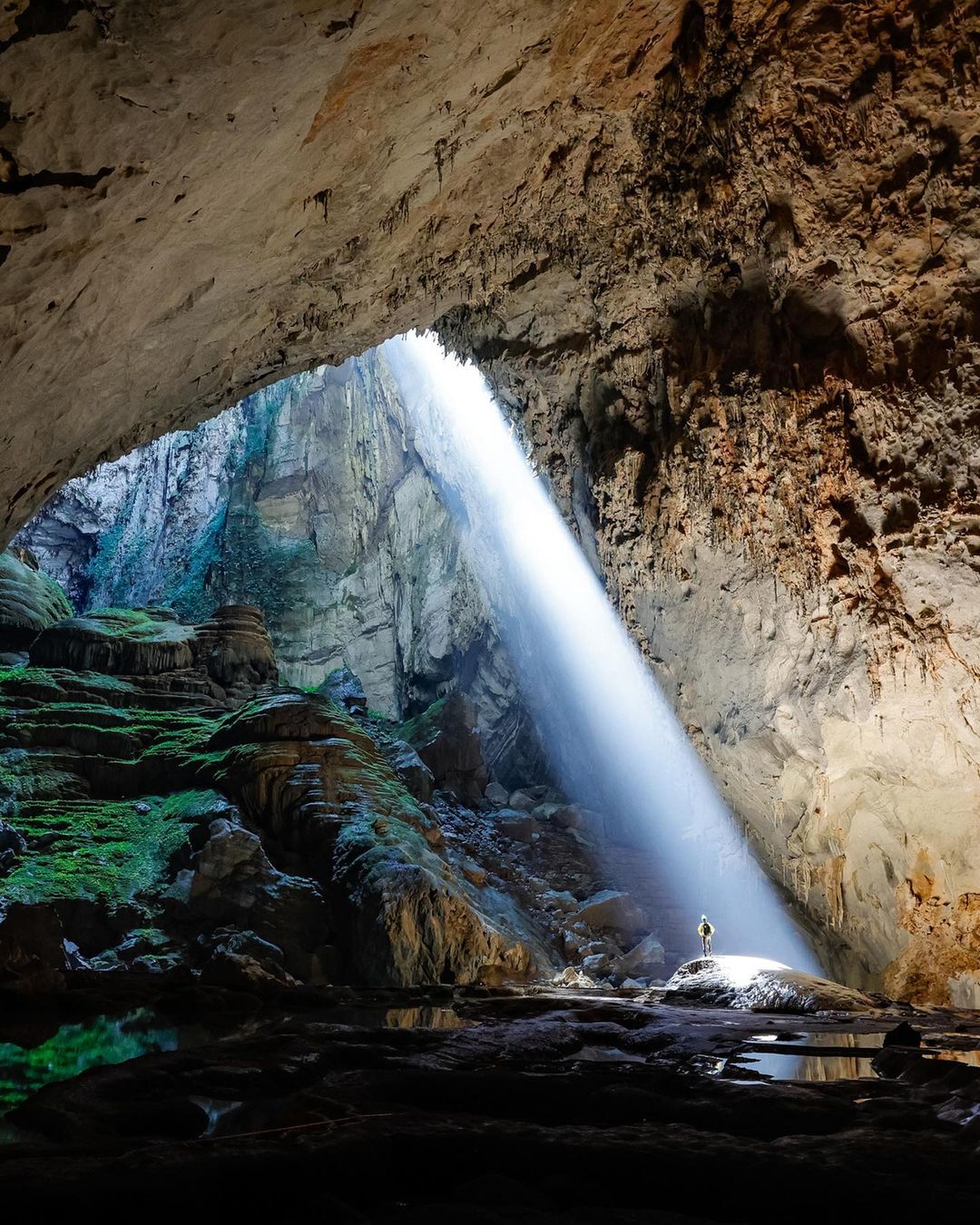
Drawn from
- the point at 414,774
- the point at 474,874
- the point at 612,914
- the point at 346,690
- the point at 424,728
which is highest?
the point at 346,690

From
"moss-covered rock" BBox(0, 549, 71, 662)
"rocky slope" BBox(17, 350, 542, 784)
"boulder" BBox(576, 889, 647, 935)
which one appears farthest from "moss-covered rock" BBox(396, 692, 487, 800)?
"moss-covered rock" BBox(0, 549, 71, 662)

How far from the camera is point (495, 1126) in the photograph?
2.61m

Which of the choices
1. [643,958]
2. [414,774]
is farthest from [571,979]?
[414,774]

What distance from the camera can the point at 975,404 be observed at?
8836mm

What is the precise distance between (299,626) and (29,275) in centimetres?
2919

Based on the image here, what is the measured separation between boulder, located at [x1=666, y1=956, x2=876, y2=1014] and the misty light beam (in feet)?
35.9

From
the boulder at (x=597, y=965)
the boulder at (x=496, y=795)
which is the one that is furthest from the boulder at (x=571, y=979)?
the boulder at (x=496, y=795)

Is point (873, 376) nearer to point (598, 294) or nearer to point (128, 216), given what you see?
point (598, 294)

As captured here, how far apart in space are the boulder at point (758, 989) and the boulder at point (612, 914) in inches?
369

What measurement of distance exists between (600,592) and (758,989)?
13.5 meters

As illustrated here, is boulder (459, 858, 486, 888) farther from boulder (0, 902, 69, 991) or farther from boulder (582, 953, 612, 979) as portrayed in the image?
boulder (0, 902, 69, 991)

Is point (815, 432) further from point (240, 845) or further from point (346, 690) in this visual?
point (346, 690)

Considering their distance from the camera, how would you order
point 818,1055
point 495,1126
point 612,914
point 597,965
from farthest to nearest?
point 612,914
point 597,965
point 818,1055
point 495,1126

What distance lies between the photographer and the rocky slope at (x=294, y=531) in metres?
34.2
